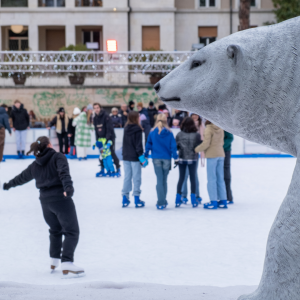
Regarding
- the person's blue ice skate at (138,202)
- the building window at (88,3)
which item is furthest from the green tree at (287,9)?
the person's blue ice skate at (138,202)

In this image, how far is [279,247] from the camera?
4.99 ft

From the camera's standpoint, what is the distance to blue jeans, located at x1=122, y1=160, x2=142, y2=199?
7.42 meters

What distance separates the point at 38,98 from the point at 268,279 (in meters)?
21.9

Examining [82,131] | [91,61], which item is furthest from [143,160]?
[91,61]

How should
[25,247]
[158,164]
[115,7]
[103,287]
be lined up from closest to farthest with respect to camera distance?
1. [103,287]
2. [25,247]
3. [158,164]
4. [115,7]

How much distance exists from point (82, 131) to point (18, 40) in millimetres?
14259

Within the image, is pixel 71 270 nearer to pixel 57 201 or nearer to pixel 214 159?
pixel 57 201

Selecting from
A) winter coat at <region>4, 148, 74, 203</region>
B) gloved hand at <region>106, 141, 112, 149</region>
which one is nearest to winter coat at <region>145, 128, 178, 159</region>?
gloved hand at <region>106, 141, 112, 149</region>

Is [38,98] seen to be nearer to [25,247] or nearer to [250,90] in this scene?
[25,247]

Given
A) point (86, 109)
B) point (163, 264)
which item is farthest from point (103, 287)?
point (86, 109)

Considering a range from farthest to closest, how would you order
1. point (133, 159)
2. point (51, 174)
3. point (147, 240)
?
point (133, 159) < point (147, 240) < point (51, 174)

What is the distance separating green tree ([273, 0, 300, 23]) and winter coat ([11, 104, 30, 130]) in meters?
15.4

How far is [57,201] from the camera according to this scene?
4.25 meters

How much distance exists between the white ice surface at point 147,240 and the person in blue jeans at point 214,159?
1.00 feet
